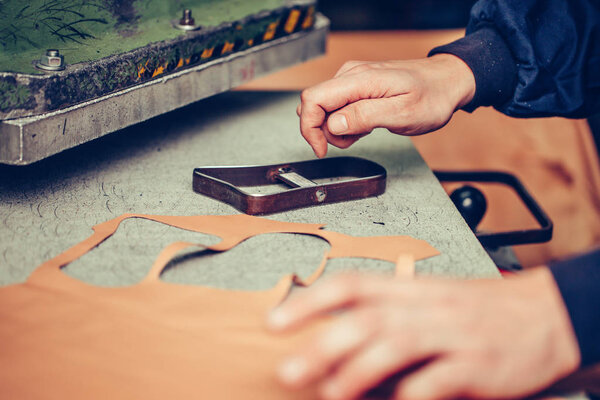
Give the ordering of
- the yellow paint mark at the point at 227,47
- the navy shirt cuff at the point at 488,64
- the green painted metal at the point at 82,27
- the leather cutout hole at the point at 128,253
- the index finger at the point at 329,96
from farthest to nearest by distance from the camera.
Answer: the yellow paint mark at the point at 227,47 < the navy shirt cuff at the point at 488,64 < the index finger at the point at 329,96 < the green painted metal at the point at 82,27 < the leather cutout hole at the point at 128,253

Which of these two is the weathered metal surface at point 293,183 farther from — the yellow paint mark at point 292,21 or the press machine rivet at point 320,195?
the yellow paint mark at point 292,21

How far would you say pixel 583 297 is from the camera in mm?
561

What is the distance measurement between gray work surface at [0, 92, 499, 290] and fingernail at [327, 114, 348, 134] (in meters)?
0.13

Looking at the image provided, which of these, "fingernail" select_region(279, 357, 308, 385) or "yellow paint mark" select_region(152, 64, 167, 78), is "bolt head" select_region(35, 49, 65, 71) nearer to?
"yellow paint mark" select_region(152, 64, 167, 78)

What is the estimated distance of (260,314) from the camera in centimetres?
66

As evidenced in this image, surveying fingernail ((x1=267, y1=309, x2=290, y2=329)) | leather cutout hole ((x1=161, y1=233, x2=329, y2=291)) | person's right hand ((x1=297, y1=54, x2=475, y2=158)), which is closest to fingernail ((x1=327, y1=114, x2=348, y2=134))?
person's right hand ((x1=297, y1=54, x2=475, y2=158))

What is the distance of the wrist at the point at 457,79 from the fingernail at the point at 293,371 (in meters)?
0.72

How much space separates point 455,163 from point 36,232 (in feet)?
7.17

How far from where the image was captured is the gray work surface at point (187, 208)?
765mm

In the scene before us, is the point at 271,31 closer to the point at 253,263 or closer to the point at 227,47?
the point at 227,47

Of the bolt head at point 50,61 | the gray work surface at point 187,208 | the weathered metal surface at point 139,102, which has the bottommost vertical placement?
the gray work surface at point 187,208

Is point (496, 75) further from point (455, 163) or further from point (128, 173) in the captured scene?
point (455, 163)

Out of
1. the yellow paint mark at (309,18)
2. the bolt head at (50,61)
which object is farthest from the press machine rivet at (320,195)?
the yellow paint mark at (309,18)

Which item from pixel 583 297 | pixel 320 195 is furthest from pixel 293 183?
pixel 583 297
